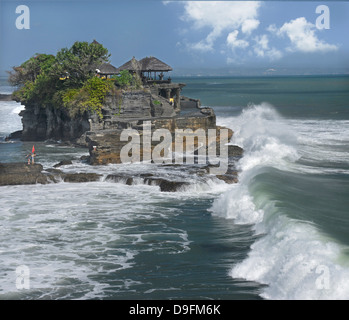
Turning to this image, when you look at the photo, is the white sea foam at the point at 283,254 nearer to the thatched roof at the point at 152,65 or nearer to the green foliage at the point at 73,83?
the green foliage at the point at 73,83

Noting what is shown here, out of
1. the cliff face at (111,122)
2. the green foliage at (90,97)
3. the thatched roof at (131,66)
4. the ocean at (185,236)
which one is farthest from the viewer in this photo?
the thatched roof at (131,66)

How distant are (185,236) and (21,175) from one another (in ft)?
37.2

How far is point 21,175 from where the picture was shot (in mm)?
25891

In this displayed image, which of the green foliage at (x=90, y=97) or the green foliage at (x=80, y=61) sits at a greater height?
the green foliage at (x=80, y=61)

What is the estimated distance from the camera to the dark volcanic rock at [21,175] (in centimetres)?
2567

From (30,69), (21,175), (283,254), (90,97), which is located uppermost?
(30,69)

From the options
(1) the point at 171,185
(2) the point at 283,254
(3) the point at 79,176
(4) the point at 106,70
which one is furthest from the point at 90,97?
(2) the point at 283,254

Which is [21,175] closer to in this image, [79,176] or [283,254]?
[79,176]

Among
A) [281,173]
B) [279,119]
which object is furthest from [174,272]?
[279,119]

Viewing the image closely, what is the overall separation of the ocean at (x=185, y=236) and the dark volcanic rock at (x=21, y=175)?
27.1 inches

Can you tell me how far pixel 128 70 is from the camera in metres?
46.0

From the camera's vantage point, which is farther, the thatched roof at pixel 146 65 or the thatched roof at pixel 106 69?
the thatched roof at pixel 146 65

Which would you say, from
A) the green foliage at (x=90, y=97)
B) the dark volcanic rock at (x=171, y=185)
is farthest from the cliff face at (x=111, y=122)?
the dark volcanic rock at (x=171, y=185)
